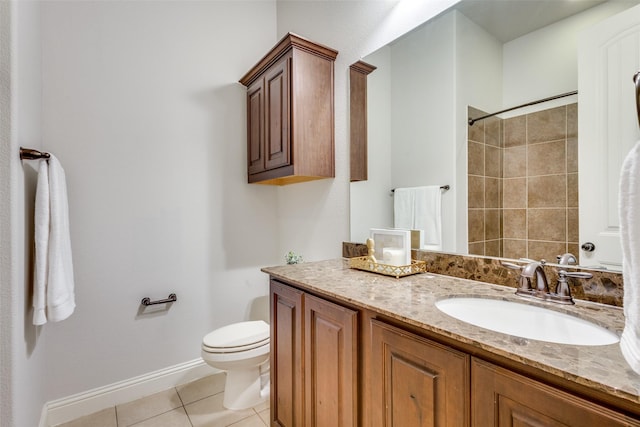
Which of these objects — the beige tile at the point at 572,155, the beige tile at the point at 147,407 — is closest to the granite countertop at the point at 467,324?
the beige tile at the point at 572,155

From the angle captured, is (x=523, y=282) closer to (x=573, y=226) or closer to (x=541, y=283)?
(x=541, y=283)

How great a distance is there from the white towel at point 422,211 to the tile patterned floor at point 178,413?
1391 mm

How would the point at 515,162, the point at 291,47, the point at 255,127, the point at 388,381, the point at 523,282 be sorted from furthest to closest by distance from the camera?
1. the point at 255,127
2. the point at 291,47
3. the point at 515,162
4. the point at 523,282
5. the point at 388,381

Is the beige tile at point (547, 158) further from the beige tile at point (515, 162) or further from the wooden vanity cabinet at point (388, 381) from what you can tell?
the wooden vanity cabinet at point (388, 381)

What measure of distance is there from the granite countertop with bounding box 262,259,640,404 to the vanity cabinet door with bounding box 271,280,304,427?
4.0 inches

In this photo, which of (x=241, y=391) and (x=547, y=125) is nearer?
(x=547, y=125)

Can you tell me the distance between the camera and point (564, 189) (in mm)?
994

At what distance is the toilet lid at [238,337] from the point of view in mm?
1730

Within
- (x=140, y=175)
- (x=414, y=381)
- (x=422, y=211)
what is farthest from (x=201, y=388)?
(x=422, y=211)

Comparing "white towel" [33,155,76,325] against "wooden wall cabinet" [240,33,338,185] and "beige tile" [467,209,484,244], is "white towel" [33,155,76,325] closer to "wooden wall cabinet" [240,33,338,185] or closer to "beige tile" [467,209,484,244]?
"wooden wall cabinet" [240,33,338,185]

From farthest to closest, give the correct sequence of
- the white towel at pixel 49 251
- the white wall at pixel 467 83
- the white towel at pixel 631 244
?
the white towel at pixel 49 251 → the white wall at pixel 467 83 → the white towel at pixel 631 244

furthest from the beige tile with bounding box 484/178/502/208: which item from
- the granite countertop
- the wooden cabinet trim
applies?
the wooden cabinet trim

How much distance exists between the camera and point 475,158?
1249 mm

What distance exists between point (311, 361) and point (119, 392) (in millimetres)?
1486
